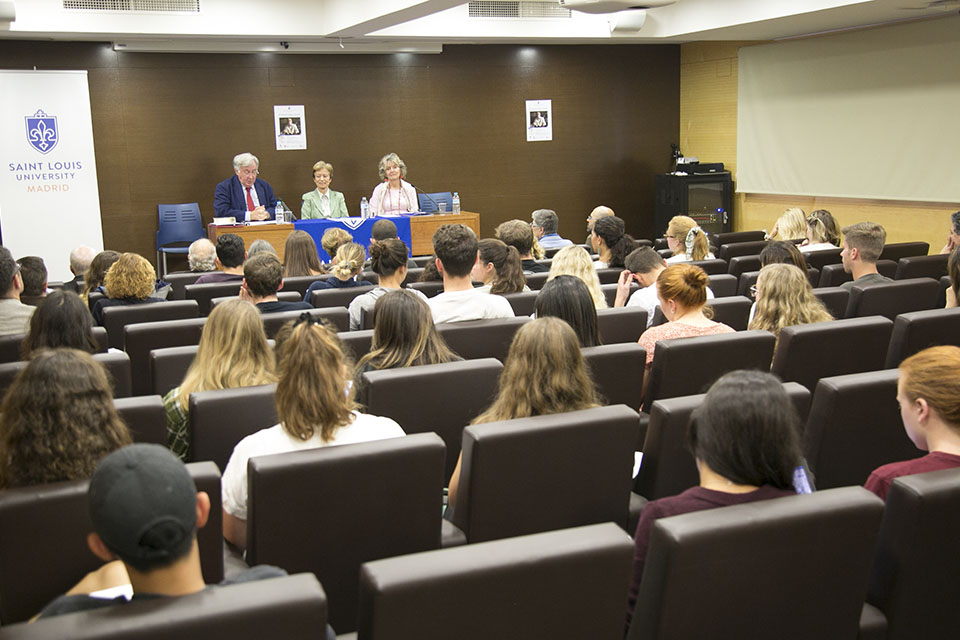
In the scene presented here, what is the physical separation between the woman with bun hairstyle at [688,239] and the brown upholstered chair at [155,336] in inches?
139

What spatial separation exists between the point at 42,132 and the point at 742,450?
363 inches

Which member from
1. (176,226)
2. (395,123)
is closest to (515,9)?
(395,123)

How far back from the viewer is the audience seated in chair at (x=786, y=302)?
4188 millimetres

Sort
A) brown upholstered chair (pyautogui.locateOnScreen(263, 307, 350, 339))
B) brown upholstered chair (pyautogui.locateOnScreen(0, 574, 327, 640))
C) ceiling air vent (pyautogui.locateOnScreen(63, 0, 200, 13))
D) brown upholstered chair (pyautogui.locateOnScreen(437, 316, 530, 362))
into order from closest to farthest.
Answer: brown upholstered chair (pyautogui.locateOnScreen(0, 574, 327, 640)) < brown upholstered chair (pyautogui.locateOnScreen(437, 316, 530, 362)) < brown upholstered chair (pyautogui.locateOnScreen(263, 307, 350, 339)) < ceiling air vent (pyautogui.locateOnScreen(63, 0, 200, 13))

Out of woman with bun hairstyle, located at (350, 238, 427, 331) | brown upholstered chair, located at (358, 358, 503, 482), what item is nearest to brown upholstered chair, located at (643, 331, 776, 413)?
brown upholstered chair, located at (358, 358, 503, 482)

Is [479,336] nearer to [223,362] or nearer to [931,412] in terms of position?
[223,362]

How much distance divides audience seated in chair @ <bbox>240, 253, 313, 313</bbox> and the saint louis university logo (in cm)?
607

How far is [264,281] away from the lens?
4434 millimetres

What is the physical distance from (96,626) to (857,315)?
441 centimetres

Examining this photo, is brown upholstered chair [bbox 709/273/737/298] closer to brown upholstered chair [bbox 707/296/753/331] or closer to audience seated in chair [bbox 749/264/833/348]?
brown upholstered chair [bbox 707/296/753/331]

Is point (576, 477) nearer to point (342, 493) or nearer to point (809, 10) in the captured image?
point (342, 493)

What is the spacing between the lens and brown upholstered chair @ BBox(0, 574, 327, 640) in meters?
1.39

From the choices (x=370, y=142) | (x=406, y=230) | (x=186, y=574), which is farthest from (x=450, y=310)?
(x=370, y=142)

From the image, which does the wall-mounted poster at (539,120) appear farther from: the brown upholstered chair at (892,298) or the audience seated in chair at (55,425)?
the audience seated in chair at (55,425)
